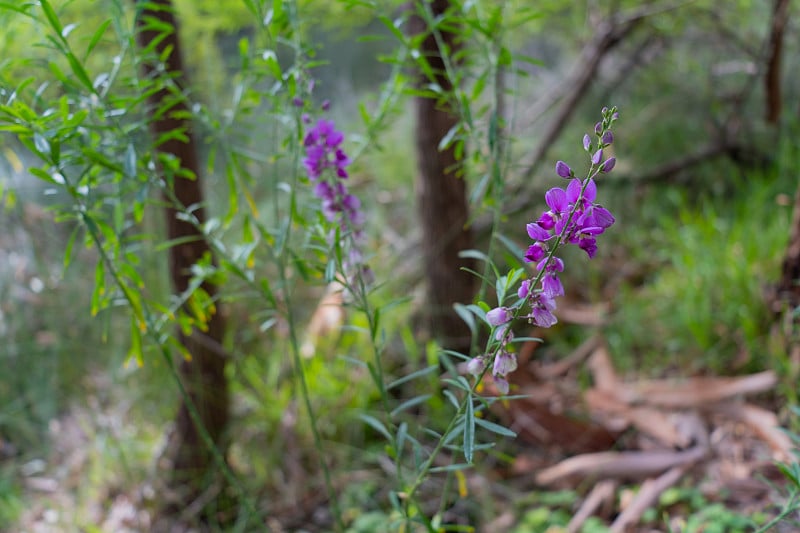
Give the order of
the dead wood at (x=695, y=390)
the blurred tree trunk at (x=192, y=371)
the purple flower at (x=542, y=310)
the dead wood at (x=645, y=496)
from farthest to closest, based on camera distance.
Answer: the dead wood at (x=695, y=390) < the blurred tree trunk at (x=192, y=371) < the dead wood at (x=645, y=496) < the purple flower at (x=542, y=310)

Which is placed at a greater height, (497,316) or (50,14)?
(50,14)

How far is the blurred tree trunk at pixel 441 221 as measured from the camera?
93.1 inches

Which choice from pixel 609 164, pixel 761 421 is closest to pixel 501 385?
pixel 609 164

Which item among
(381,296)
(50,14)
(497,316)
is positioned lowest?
(381,296)

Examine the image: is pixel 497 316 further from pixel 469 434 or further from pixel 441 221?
pixel 441 221

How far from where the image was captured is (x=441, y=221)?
2.49m

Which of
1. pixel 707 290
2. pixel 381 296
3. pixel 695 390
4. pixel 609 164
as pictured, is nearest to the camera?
pixel 609 164

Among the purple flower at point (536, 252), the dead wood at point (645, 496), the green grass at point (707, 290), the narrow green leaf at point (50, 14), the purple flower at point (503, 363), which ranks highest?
the narrow green leaf at point (50, 14)

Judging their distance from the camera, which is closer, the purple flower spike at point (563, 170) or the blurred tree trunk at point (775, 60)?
the purple flower spike at point (563, 170)

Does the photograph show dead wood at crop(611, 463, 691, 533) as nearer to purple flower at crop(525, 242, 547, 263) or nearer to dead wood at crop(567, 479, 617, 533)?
dead wood at crop(567, 479, 617, 533)

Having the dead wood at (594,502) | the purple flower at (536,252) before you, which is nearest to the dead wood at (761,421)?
the dead wood at (594,502)

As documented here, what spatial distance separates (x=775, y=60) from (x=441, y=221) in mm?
2095

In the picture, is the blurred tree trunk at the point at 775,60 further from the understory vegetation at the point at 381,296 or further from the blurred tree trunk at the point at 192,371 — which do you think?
the blurred tree trunk at the point at 192,371

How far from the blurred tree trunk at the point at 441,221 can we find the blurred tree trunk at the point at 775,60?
1739mm
